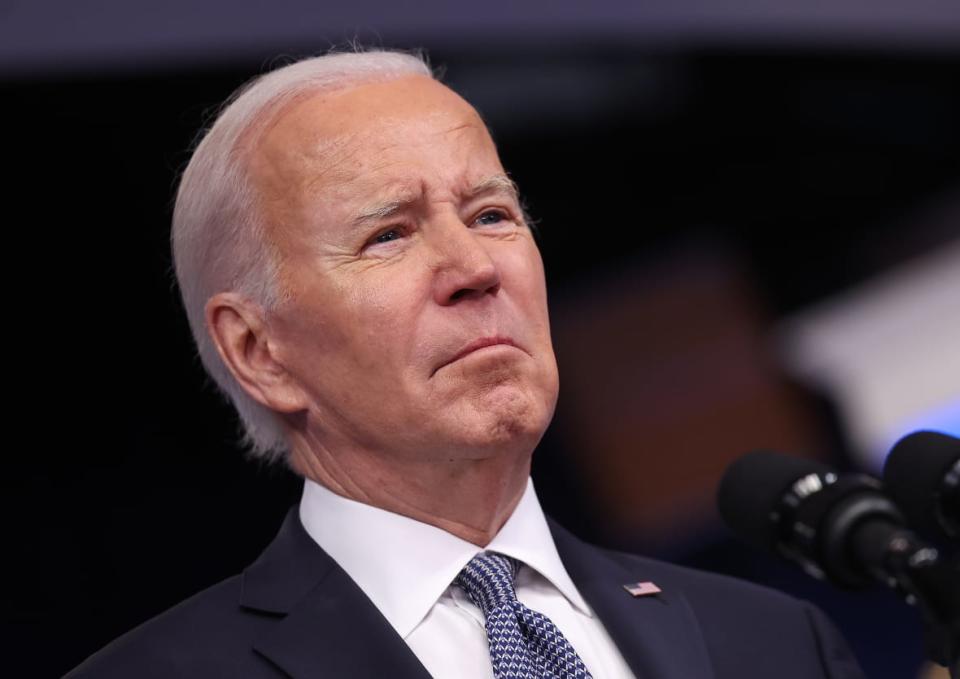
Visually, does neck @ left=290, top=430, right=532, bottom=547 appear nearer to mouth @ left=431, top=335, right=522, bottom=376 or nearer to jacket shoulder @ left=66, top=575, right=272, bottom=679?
mouth @ left=431, top=335, right=522, bottom=376

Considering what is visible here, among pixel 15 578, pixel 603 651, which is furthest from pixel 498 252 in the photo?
pixel 15 578

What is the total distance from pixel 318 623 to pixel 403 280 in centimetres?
50

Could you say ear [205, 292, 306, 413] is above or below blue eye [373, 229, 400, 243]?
below

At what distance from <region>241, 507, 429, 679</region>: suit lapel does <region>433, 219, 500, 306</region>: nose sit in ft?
1.43

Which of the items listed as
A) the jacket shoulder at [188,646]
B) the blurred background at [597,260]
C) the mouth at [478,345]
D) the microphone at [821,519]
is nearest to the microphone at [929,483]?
the microphone at [821,519]

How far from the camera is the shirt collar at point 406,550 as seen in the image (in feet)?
6.13

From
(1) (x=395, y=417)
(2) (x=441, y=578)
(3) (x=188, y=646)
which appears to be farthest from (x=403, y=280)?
(3) (x=188, y=646)

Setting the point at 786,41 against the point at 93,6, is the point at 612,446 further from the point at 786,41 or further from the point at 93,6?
the point at 93,6

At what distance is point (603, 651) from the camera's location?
1.93m

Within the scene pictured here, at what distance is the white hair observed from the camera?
205 cm

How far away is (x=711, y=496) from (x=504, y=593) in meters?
2.31

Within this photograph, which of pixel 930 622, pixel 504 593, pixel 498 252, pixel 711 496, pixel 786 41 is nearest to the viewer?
pixel 930 622

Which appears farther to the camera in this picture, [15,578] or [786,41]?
[786,41]

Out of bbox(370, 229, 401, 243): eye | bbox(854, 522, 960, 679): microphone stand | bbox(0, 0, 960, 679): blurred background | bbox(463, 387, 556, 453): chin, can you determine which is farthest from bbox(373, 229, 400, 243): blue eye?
bbox(0, 0, 960, 679): blurred background
